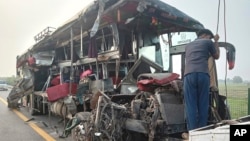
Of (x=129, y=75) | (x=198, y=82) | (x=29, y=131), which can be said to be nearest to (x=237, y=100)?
(x=129, y=75)

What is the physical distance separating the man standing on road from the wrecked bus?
0.43m

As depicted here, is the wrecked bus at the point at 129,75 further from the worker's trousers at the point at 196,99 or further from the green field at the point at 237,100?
the green field at the point at 237,100

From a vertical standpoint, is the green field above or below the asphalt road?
above

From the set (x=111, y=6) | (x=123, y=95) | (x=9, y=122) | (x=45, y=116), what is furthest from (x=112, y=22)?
(x=45, y=116)

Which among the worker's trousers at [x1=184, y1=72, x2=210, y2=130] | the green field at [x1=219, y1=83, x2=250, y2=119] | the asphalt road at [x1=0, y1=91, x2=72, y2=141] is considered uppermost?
the worker's trousers at [x1=184, y1=72, x2=210, y2=130]

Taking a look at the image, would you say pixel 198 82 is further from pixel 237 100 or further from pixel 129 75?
pixel 237 100

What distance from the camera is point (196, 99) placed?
4.70 meters

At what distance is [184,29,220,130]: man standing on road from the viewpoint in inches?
182

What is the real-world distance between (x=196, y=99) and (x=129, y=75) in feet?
8.00

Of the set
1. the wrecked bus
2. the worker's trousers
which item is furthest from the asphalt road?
the worker's trousers

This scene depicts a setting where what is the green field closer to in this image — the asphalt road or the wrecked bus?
the wrecked bus

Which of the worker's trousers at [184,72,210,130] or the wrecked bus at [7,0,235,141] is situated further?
the wrecked bus at [7,0,235,141]

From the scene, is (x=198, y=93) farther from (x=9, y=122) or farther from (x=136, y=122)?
(x=9, y=122)

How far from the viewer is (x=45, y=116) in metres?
12.6
